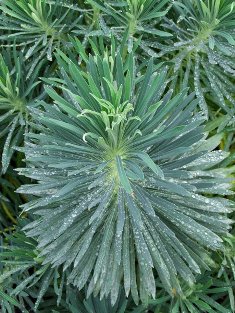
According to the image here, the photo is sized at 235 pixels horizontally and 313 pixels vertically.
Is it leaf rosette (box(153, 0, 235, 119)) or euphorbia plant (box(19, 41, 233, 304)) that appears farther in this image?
leaf rosette (box(153, 0, 235, 119))

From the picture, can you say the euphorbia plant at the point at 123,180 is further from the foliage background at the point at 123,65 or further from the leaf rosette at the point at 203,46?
the leaf rosette at the point at 203,46

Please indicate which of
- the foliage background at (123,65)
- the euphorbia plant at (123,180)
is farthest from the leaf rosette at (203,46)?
the euphorbia plant at (123,180)

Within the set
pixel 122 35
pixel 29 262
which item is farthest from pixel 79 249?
pixel 122 35

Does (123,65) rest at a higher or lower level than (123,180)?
higher

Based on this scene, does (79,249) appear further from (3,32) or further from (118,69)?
(3,32)

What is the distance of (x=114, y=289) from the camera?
1547 mm

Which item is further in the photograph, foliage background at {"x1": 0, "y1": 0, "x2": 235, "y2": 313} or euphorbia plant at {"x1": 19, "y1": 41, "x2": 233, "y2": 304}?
foliage background at {"x1": 0, "y1": 0, "x2": 235, "y2": 313}

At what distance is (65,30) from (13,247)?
30.2 inches

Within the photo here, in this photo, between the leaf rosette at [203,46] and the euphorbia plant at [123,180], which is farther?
the leaf rosette at [203,46]

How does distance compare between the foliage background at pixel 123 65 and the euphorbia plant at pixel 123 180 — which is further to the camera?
the foliage background at pixel 123 65

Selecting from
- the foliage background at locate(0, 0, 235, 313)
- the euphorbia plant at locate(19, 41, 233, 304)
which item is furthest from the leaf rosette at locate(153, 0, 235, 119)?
the euphorbia plant at locate(19, 41, 233, 304)

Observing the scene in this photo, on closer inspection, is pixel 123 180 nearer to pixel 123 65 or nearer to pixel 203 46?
pixel 123 65

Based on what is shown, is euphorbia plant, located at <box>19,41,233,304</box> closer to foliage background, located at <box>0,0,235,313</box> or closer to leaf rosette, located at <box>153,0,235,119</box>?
foliage background, located at <box>0,0,235,313</box>

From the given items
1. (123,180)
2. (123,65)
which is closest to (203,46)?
(123,65)
